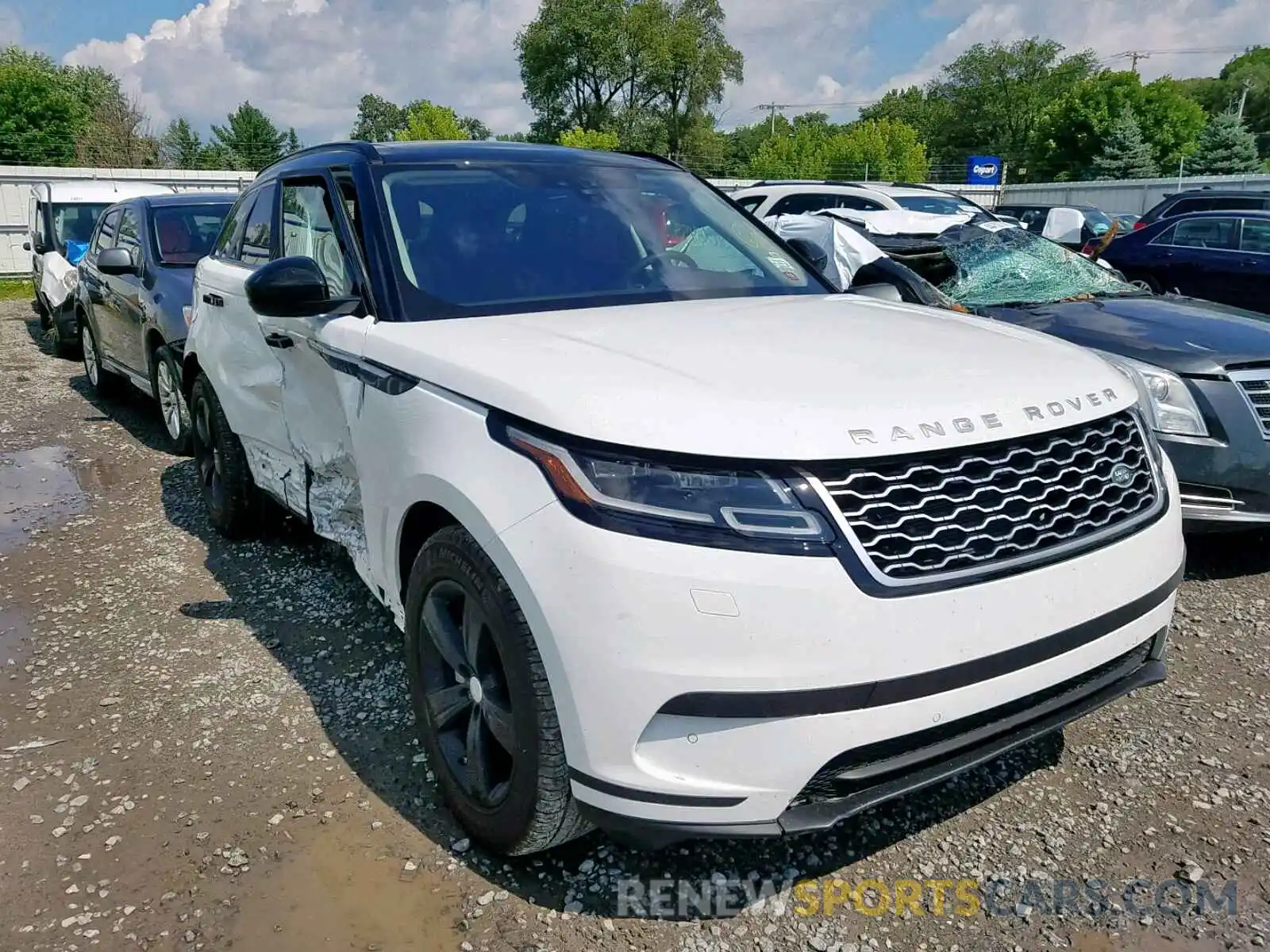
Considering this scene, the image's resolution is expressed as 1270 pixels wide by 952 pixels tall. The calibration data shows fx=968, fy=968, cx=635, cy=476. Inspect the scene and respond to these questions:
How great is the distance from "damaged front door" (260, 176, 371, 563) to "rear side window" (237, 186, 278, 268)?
31 centimetres

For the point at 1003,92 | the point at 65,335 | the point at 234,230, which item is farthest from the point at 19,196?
the point at 1003,92

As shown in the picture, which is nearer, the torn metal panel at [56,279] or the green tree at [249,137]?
the torn metal panel at [56,279]

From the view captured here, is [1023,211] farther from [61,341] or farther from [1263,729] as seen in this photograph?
[1263,729]

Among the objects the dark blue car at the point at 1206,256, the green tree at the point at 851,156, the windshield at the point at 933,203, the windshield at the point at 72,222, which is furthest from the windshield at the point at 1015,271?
the green tree at the point at 851,156

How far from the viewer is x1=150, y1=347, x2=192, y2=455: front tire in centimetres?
620

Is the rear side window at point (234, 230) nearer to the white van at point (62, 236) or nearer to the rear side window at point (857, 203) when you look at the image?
the white van at point (62, 236)

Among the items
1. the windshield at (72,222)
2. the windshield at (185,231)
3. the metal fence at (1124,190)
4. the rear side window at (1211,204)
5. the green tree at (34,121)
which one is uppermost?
the green tree at (34,121)

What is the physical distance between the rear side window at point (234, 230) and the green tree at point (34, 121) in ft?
159

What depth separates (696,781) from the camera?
1952mm

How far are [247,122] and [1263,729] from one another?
279 feet

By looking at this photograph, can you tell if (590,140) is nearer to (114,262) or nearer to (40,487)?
(114,262)

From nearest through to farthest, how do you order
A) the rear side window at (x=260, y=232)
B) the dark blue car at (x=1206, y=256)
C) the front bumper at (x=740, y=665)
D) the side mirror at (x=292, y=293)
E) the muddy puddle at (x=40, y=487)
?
the front bumper at (x=740, y=665) → the side mirror at (x=292, y=293) → the rear side window at (x=260, y=232) → the muddy puddle at (x=40, y=487) → the dark blue car at (x=1206, y=256)

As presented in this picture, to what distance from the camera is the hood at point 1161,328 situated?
4219mm

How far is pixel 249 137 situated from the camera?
247ft
